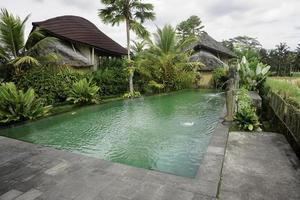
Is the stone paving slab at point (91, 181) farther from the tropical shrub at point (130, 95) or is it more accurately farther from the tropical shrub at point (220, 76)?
the tropical shrub at point (220, 76)

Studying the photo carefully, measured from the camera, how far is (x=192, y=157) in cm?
401

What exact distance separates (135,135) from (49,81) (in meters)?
5.94

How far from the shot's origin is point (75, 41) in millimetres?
13258

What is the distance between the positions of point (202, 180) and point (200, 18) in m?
33.2

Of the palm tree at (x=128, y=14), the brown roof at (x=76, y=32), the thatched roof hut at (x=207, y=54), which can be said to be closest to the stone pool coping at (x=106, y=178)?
the palm tree at (x=128, y=14)

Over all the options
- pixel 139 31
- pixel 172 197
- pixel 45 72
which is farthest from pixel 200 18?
pixel 172 197

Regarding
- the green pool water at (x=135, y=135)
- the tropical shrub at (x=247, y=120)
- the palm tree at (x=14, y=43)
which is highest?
the palm tree at (x=14, y=43)

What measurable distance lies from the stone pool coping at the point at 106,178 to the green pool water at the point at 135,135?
1.46ft

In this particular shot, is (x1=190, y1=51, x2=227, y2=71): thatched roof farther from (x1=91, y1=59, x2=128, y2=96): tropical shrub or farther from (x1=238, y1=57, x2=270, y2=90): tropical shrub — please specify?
(x1=91, y1=59, x2=128, y2=96): tropical shrub

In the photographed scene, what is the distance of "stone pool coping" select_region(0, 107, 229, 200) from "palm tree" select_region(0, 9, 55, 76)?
5.90m

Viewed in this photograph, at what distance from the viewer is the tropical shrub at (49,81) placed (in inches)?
345

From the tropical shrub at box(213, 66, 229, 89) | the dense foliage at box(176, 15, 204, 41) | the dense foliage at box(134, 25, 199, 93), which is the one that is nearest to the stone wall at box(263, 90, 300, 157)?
the dense foliage at box(134, 25, 199, 93)

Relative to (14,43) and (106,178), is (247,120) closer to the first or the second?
(106,178)

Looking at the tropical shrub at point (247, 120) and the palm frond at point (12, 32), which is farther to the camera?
the palm frond at point (12, 32)
